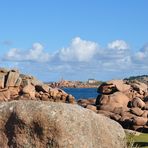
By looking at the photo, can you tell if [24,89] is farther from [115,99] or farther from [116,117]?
[116,117]

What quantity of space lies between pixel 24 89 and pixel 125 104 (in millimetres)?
17421

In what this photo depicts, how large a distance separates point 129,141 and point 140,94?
45323 mm

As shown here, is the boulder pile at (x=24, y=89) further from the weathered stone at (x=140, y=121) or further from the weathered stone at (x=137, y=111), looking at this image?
the weathered stone at (x=140, y=121)

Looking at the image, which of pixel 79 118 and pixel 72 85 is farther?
pixel 72 85

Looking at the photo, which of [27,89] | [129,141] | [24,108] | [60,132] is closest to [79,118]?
[60,132]

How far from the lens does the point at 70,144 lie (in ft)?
35.7

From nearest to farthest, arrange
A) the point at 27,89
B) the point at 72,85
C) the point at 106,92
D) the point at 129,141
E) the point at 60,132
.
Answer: the point at 60,132, the point at 129,141, the point at 106,92, the point at 27,89, the point at 72,85

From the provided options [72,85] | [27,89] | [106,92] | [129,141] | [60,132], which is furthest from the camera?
[72,85]

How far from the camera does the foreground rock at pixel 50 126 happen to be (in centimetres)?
1084

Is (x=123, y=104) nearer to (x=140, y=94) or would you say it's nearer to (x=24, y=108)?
(x=140, y=94)

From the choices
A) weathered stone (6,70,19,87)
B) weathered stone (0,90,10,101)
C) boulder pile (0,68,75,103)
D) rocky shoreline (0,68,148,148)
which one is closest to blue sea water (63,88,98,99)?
boulder pile (0,68,75,103)

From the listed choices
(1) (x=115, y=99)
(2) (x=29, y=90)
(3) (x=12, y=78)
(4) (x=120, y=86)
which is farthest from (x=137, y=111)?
(3) (x=12, y=78)

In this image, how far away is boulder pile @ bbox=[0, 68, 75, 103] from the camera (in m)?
62.1

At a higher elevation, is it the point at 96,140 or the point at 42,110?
the point at 42,110
